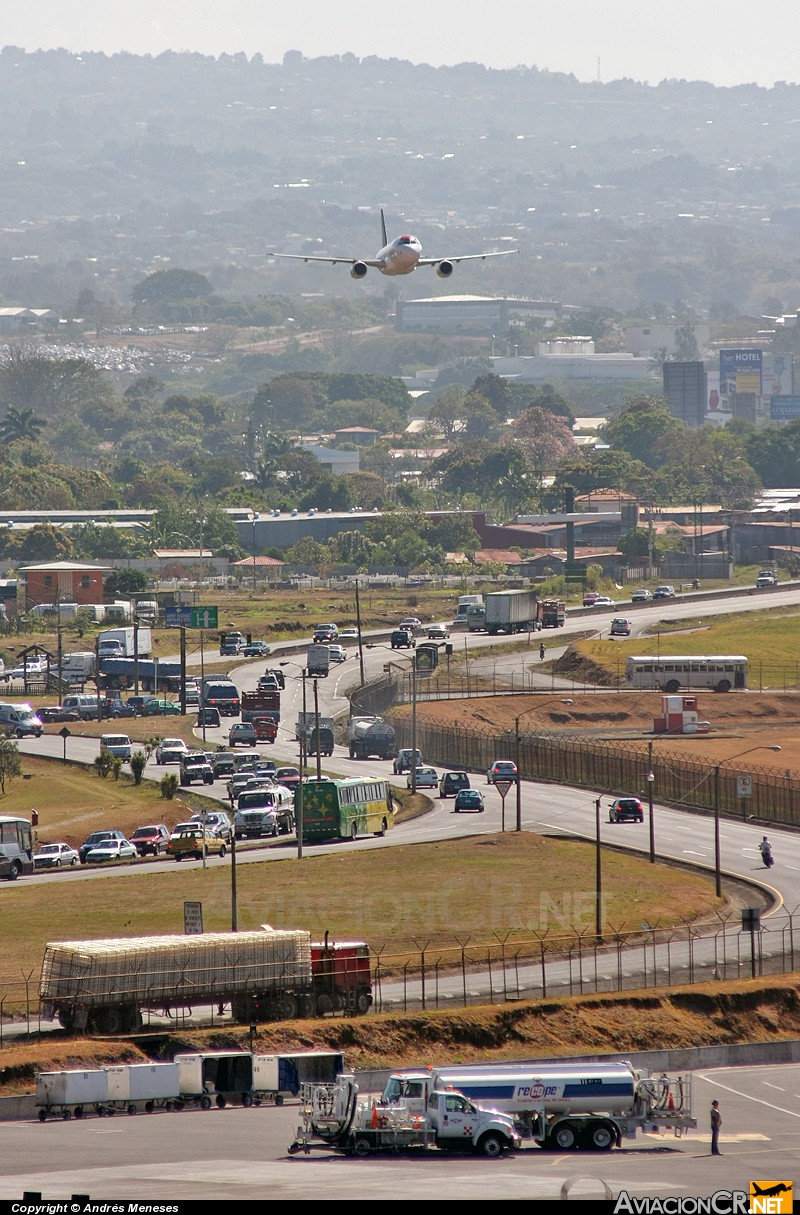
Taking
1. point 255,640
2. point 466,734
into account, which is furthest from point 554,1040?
point 255,640

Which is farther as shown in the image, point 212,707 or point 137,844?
point 212,707

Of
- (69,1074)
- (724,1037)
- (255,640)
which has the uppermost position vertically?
(69,1074)

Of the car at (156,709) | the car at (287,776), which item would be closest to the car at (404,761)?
the car at (287,776)

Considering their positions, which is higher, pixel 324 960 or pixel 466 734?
pixel 324 960

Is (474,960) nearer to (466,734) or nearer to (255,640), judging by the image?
(466,734)

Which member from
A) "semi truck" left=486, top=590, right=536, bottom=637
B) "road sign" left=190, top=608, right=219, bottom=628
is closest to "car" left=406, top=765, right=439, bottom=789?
Result: "road sign" left=190, top=608, right=219, bottom=628

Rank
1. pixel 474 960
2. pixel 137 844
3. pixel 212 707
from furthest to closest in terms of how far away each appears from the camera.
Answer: pixel 212 707
pixel 137 844
pixel 474 960
